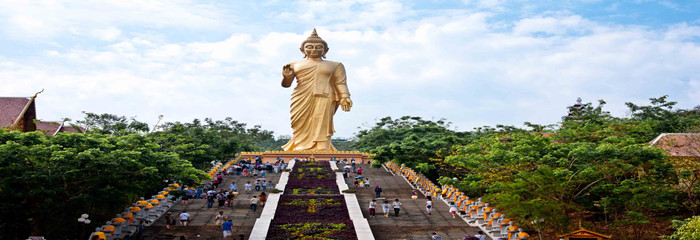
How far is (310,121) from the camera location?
42188 millimetres

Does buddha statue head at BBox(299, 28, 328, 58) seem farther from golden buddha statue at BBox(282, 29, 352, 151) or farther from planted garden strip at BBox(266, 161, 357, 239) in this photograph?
planted garden strip at BBox(266, 161, 357, 239)

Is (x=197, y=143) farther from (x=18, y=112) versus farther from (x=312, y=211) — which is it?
(x=312, y=211)

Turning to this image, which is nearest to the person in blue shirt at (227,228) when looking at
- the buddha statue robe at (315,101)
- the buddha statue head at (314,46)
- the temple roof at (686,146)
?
the temple roof at (686,146)

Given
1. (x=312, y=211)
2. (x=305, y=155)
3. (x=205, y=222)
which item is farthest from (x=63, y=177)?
(x=305, y=155)

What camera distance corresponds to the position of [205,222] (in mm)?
20688

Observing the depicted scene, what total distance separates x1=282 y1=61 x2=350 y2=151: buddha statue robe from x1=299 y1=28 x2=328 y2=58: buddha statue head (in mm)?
693

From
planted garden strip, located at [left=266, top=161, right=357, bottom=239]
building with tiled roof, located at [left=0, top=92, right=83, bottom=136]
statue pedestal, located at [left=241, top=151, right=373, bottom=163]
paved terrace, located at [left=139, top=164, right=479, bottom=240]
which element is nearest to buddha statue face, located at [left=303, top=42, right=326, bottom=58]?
statue pedestal, located at [left=241, top=151, right=373, bottom=163]

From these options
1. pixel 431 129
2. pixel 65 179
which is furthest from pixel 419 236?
pixel 431 129

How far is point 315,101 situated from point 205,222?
850 inches

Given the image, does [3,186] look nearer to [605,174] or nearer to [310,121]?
[605,174]

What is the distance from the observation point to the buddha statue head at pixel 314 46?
41.0 m

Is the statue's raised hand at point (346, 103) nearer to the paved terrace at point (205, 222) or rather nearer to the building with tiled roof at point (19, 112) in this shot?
the paved terrace at point (205, 222)

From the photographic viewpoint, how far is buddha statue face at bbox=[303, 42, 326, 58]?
41000 mm

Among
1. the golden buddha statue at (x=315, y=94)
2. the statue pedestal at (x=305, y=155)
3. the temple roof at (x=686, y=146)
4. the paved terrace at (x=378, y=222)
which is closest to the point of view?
the paved terrace at (x=378, y=222)
